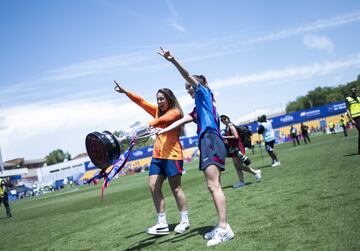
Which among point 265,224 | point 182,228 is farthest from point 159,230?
point 265,224

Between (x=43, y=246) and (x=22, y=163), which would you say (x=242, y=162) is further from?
(x=22, y=163)

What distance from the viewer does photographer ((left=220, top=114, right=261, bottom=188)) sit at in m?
9.95

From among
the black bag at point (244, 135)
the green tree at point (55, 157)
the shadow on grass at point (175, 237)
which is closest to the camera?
the shadow on grass at point (175, 237)

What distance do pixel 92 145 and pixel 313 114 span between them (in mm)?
54261

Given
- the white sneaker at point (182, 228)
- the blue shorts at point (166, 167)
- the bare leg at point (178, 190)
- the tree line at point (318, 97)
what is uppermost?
the tree line at point (318, 97)

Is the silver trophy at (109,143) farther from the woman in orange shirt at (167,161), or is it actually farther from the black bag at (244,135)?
the black bag at (244,135)

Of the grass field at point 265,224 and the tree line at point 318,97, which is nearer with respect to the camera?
the grass field at point 265,224

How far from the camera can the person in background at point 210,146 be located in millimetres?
4387

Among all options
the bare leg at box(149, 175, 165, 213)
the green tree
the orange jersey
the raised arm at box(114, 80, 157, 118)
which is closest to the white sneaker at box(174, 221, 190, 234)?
the bare leg at box(149, 175, 165, 213)

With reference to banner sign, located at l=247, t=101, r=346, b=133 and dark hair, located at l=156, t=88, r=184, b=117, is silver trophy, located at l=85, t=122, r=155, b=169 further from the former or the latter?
banner sign, located at l=247, t=101, r=346, b=133

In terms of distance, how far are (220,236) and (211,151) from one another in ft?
3.41

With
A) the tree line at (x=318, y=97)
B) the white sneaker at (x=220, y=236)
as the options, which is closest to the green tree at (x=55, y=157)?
the tree line at (x=318, y=97)

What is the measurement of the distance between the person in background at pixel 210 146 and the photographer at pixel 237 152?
5.37 metres

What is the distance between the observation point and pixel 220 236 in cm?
434
